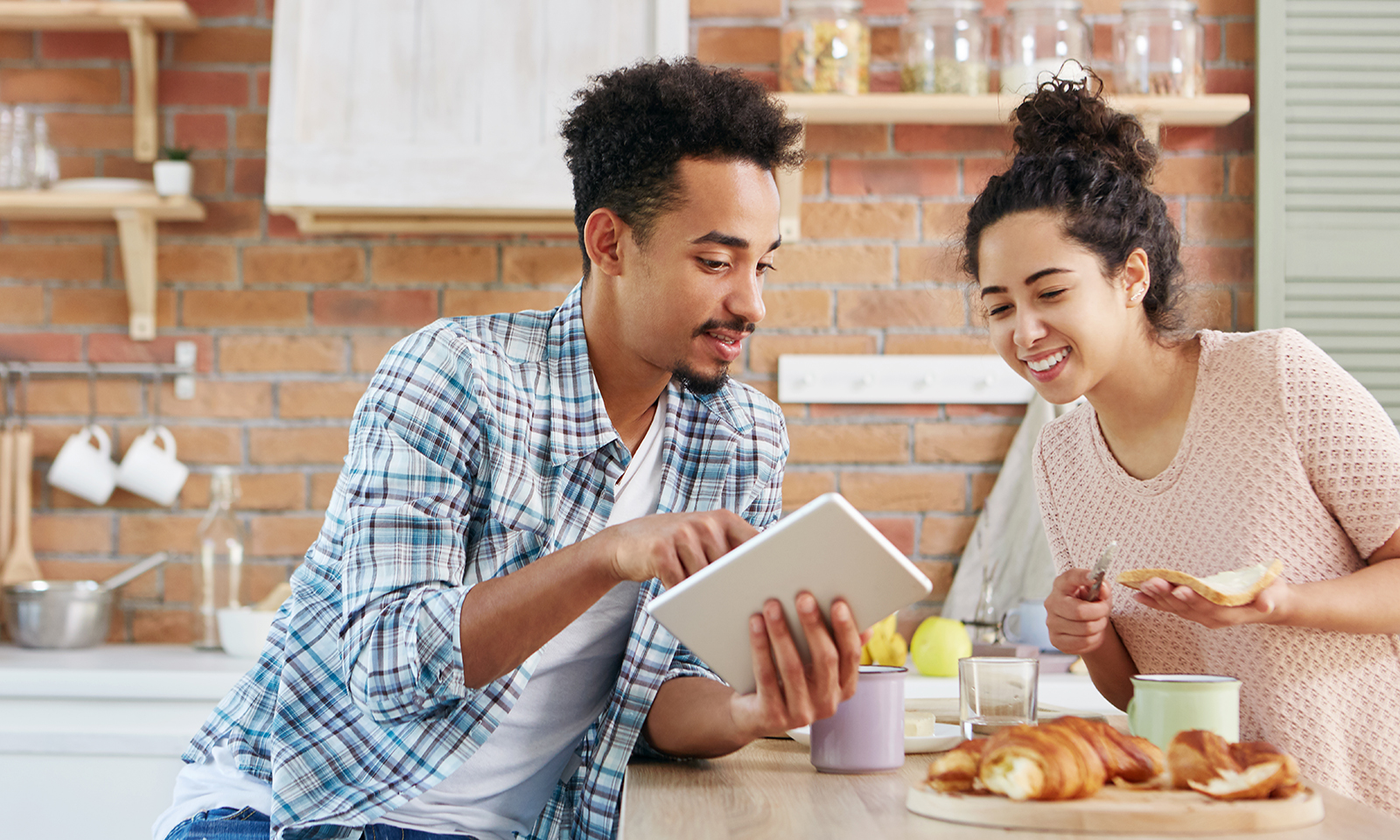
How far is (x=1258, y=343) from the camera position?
128 cm

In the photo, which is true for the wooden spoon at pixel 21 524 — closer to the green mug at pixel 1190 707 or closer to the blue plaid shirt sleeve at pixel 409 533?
the blue plaid shirt sleeve at pixel 409 533

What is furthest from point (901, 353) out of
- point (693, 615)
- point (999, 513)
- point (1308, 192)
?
point (693, 615)

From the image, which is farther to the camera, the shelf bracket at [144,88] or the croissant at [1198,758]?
the shelf bracket at [144,88]

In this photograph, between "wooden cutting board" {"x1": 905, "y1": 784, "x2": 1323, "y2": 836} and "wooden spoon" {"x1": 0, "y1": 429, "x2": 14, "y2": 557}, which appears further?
"wooden spoon" {"x1": 0, "y1": 429, "x2": 14, "y2": 557}

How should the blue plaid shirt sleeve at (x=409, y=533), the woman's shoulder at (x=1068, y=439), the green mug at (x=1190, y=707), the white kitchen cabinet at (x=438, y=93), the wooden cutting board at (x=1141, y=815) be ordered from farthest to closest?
1. the white kitchen cabinet at (x=438, y=93)
2. the woman's shoulder at (x=1068, y=439)
3. the blue plaid shirt sleeve at (x=409, y=533)
4. the green mug at (x=1190, y=707)
5. the wooden cutting board at (x=1141, y=815)

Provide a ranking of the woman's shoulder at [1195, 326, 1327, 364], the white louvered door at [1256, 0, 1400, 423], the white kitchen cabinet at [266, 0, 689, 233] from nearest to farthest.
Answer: the woman's shoulder at [1195, 326, 1327, 364], the white kitchen cabinet at [266, 0, 689, 233], the white louvered door at [1256, 0, 1400, 423]

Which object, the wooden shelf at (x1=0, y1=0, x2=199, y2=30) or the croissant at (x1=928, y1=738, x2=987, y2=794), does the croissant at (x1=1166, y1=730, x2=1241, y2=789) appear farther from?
the wooden shelf at (x1=0, y1=0, x2=199, y2=30)

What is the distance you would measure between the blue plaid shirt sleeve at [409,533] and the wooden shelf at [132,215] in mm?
1224

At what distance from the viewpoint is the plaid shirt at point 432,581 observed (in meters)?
1.05

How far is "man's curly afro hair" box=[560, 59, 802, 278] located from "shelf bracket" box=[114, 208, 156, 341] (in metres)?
1.19

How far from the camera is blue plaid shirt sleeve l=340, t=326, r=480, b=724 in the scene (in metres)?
1.02

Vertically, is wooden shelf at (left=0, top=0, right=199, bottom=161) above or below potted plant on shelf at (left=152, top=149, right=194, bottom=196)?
above

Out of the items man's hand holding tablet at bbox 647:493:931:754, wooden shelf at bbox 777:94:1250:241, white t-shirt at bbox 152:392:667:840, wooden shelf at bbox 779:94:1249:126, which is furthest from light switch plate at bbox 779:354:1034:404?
man's hand holding tablet at bbox 647:493:931:754

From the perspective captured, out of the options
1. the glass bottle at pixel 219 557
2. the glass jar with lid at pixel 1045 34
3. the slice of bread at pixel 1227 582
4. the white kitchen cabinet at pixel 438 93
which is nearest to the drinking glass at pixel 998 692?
the slice of bread at pixel 1227 582
